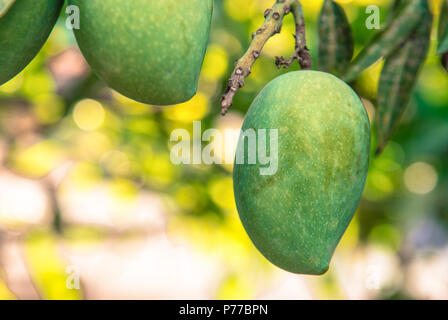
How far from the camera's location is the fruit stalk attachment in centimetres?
69

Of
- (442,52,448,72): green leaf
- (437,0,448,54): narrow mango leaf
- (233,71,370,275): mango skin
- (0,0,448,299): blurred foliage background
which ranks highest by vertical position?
(437,0,448,54): narrow mango leaf

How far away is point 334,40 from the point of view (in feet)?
3.59

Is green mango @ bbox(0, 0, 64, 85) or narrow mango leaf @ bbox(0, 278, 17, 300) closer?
green mango @ bbox(0, 0, 64, 85)

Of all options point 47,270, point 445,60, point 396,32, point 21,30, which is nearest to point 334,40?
point 396,32

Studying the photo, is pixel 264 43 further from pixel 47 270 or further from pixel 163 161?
pixel 47 270

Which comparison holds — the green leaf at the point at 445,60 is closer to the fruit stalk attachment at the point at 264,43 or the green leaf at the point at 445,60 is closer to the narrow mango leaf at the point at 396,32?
the narrow mango leaf at the point at 396,32

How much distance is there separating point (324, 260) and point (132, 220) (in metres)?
1.50

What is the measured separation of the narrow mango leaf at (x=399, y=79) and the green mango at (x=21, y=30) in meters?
0.62

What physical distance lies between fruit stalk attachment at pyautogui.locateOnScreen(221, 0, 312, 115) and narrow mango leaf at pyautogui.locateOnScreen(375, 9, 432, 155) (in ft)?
0.73

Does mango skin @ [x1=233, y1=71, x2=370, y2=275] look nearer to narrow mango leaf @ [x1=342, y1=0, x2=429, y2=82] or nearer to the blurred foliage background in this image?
narrow mango leaf @ [x1=342, y1=0, x2=429, y2=82]

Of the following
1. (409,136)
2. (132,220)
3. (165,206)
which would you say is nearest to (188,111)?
(165,206)

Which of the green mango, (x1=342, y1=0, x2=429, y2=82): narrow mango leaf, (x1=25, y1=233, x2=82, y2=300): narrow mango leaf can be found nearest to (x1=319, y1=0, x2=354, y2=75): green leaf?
(x1=342, y1=0, x2=429, y2=82): narrow mango leaf

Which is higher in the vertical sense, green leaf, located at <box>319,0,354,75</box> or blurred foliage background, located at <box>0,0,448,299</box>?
green leaf, located at <box>319,0,354,75</box>

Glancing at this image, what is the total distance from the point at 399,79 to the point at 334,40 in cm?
15
